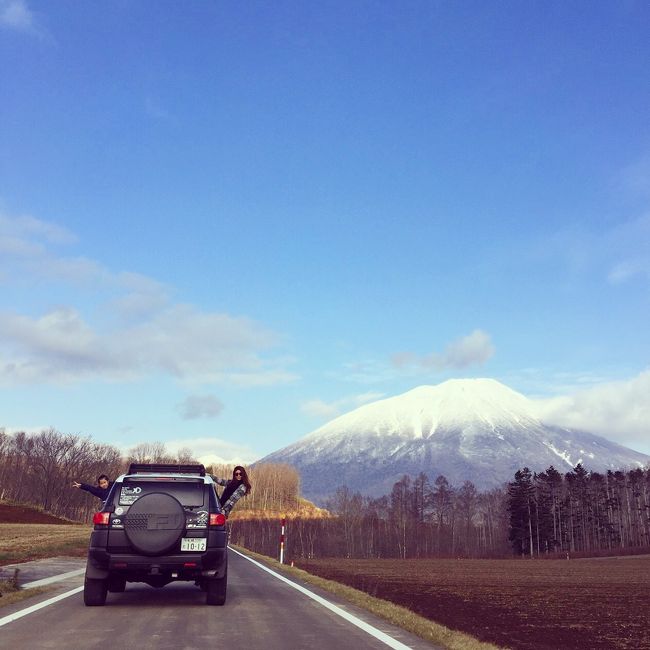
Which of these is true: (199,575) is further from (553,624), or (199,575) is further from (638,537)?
(638,537)

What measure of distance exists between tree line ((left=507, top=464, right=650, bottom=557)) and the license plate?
94127 millimetres

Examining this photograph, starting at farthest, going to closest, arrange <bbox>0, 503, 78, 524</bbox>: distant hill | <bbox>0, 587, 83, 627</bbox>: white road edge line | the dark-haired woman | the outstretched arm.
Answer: <bbox>0, 503, 78, 524</bbox>: distant hill
the outstretched arm
the dark-haired woman
<bbox>0, 587, 83, 627</bbox>: white road edge line

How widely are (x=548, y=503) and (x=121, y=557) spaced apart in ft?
342

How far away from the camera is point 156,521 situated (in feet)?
33.9

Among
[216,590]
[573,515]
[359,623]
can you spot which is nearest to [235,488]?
[216,590]

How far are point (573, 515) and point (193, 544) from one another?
342ft

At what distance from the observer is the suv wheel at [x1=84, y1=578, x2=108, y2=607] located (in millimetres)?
10492

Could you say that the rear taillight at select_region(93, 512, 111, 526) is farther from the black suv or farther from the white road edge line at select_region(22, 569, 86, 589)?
the white road edge line at select_region(22, 569, 86, 589)

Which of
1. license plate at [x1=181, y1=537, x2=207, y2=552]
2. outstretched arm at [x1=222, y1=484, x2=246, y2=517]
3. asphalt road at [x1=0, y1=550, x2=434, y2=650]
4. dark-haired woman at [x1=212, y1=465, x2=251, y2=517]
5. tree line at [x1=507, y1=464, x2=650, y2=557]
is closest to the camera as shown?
asphalt road at [x1=0, y1=550, x2=434, y2=650]

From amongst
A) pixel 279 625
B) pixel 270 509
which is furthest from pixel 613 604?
pixel 270 509

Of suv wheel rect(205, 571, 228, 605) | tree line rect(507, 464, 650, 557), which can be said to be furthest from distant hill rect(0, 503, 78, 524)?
suv wheel rect(205, 571, 228, 605)

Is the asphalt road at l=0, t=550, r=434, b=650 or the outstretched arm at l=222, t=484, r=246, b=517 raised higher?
the outstretched arm at l=222, t=484, r=246, b=517

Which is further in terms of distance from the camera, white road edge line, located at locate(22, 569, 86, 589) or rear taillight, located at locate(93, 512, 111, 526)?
white road edge line, located at locate(22, 569, 86, 589)

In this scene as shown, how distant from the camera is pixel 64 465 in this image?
105000 mm
